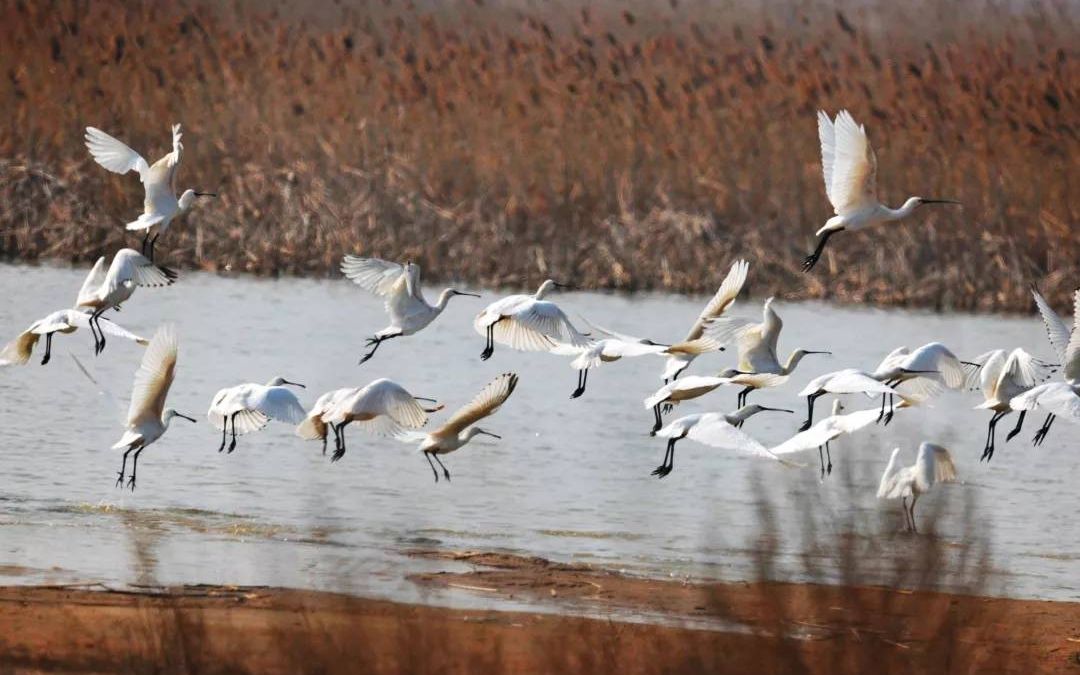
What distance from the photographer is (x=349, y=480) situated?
39.1ft

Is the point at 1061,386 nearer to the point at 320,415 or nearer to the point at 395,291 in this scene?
the point at 395,291

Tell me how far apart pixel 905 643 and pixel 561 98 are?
51.9 feet

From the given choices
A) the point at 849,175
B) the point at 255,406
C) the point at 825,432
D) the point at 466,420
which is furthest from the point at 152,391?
the point at 849,175

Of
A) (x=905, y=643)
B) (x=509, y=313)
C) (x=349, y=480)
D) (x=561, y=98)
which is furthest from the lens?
(x=561, y=98)

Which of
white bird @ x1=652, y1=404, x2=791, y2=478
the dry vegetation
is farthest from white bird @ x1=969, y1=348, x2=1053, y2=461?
the dry vegetation

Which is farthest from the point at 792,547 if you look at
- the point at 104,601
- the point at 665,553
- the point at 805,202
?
the point at 805,202

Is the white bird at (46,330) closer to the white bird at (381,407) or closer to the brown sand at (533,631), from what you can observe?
the white bird at (381,407)

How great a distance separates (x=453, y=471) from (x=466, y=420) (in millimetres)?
3003

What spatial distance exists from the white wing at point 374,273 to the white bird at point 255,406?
784 millimetres

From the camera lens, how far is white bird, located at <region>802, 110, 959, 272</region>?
9.95 metres

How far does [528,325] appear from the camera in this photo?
9.68m

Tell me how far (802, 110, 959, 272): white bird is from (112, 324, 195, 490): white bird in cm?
327

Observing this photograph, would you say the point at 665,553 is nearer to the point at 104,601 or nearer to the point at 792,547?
the point at 792,547

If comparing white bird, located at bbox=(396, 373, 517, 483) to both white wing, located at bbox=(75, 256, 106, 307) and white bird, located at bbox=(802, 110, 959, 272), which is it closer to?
white wing, located at bbox=(75, 256, 106, 307)
